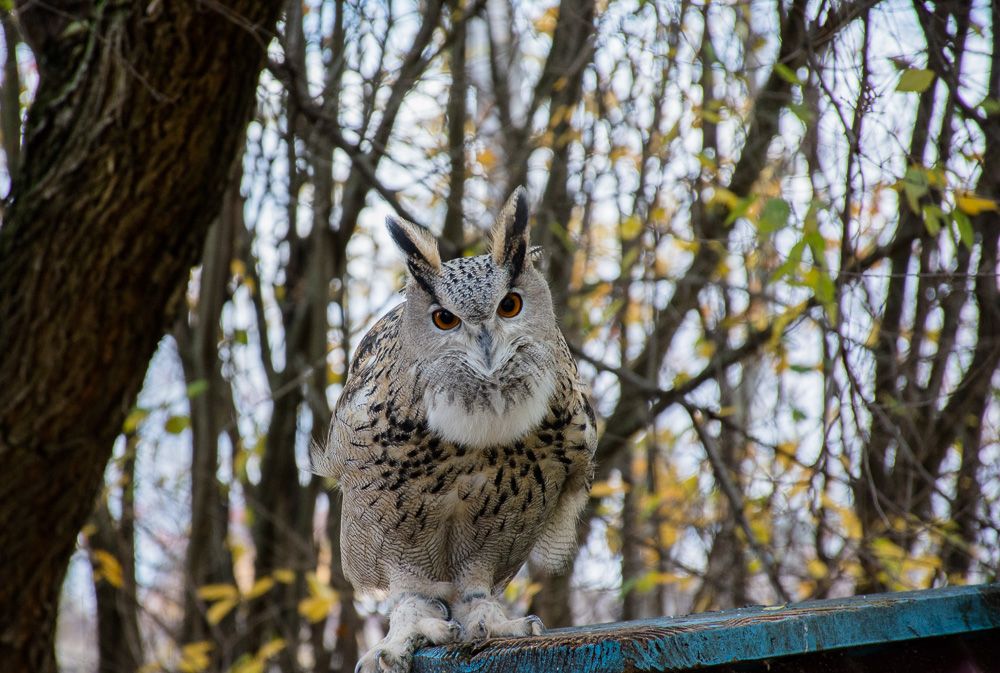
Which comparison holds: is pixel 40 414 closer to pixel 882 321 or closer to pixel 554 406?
pixel 554 406

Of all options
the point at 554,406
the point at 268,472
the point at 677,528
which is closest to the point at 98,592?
the point at 268,472

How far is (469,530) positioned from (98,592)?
358 cm

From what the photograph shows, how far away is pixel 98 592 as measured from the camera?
524 cm

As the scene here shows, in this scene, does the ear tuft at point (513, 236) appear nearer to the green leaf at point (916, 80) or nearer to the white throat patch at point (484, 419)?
the white throat patch at point (484, 419)

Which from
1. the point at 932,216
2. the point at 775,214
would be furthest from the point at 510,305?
the point at 932,216

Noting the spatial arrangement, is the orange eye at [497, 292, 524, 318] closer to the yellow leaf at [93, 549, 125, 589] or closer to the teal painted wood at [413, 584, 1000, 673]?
the teal painted wood at [413, 584, 1000, 673]

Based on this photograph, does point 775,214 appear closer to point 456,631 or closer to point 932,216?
point 932,216

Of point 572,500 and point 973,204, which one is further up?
point 973,204

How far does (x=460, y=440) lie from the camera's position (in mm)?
2176

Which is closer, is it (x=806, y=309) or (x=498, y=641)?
(x=498, y=641)

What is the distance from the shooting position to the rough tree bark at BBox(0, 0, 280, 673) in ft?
9.72

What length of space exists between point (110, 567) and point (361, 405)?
2.95 m

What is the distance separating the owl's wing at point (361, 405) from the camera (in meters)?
2.34

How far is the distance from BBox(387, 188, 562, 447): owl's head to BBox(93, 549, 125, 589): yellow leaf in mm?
3038
